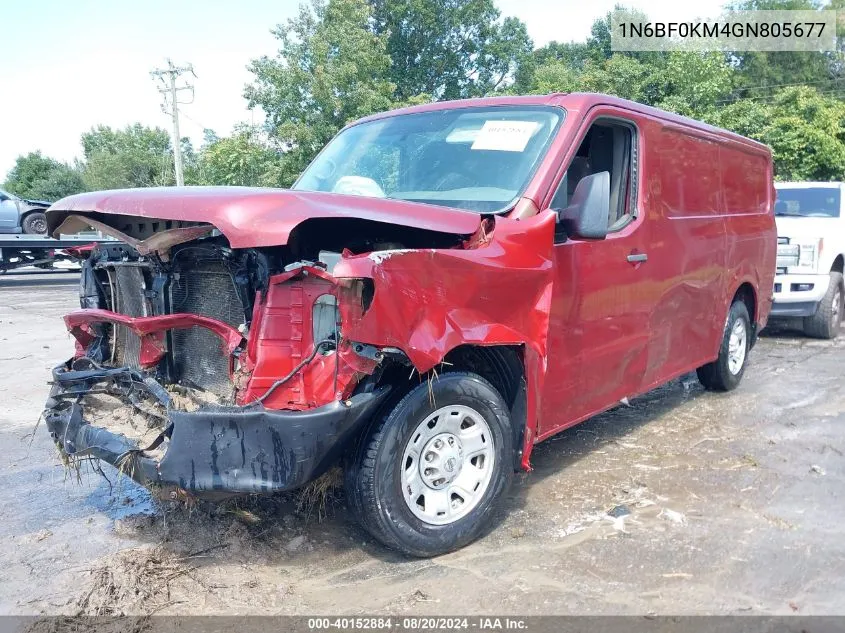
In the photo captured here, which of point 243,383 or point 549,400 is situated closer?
point 243,383

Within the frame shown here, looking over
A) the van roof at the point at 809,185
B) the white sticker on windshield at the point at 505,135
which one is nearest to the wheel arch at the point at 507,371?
the white sticker on windshield at the point at 505,135

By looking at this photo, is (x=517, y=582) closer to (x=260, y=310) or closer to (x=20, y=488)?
(x=260, y=310)

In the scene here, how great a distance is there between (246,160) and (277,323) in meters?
19.4

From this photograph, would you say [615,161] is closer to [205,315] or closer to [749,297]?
[205,315]

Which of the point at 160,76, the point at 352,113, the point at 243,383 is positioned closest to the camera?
the point at 243,383

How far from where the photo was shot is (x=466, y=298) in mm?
3010

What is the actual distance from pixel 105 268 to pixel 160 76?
35.0 m

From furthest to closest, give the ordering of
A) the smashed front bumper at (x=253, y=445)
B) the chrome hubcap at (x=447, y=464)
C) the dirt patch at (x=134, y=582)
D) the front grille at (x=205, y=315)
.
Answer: the front grille at (x=205, y=315)
the chrome hubcap at (x=447, y=464)
the dirt patch at (x=134, y=582)
the smashed front bumper at (x=253, y=445)

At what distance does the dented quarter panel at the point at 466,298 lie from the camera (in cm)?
271

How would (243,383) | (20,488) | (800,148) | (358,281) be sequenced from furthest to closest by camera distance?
(800,148), (20,488), (243,383), (358,281)

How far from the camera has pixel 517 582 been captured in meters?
3.04

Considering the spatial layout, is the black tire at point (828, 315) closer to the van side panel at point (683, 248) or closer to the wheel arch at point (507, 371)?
the van side panel at point (683, 248)

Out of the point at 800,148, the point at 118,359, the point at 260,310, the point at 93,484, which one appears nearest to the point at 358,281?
the point at 260,310

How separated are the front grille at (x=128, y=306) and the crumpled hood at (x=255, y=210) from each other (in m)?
0.32
